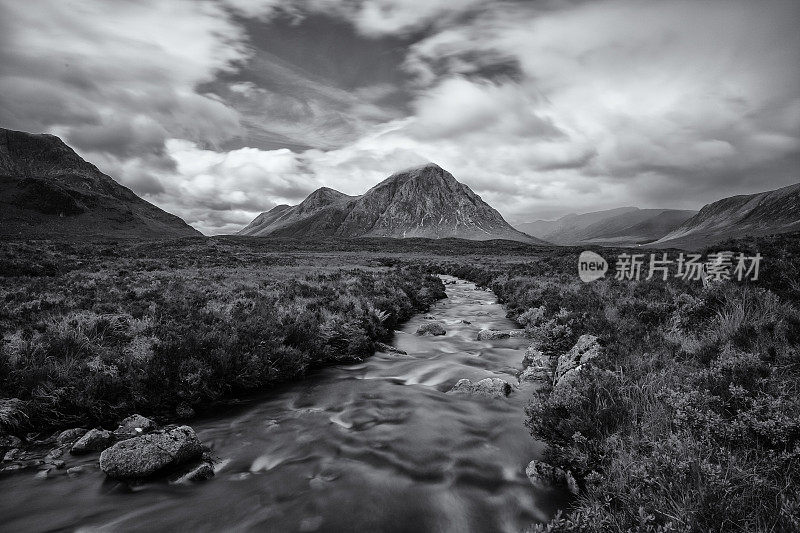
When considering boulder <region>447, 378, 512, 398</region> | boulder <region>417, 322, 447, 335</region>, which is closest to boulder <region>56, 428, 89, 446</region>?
boulder <region>447, 378, 512, 398</region>

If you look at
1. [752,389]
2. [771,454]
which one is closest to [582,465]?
[771,454]

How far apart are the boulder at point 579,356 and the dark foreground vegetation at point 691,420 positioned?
0.30 metres

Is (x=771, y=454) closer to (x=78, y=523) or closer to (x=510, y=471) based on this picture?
(x=510, y=471)

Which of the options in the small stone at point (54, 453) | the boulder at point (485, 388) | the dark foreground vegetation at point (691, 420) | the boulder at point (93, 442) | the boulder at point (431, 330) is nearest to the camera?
the dark foreground vegetation at point (691, 420)

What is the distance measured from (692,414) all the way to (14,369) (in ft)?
35.8

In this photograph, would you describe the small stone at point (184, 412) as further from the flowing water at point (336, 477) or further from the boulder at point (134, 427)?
the boulder at point (134, 427)

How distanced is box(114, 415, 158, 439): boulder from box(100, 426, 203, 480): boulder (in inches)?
24.2

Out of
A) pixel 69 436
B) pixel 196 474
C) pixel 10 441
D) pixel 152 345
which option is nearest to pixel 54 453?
pixel 69 436

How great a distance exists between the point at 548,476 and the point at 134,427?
6.80 m

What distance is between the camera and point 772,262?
10797 mm

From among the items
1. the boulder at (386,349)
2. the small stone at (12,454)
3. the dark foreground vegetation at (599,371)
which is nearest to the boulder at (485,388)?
the dark foreground vegetation at (599,371)

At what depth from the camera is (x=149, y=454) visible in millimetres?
5789

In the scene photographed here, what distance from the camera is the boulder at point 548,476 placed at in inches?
217

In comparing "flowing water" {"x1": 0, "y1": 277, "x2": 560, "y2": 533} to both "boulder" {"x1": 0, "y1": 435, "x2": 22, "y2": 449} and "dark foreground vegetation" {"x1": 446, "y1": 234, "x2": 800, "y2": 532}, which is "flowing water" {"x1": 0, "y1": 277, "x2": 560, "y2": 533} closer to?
"boulder" {"x1": 0, "y1": 435, "x2": 22, "y2": 449}
